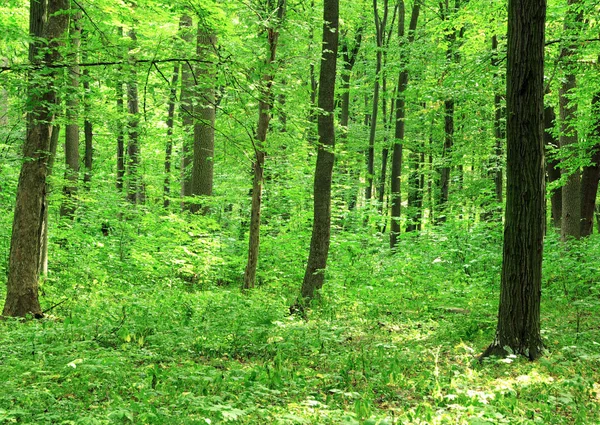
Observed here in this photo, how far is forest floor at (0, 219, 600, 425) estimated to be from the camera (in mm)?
4426

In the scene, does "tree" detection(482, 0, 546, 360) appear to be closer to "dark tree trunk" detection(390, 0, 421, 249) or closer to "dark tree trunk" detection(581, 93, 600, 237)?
"dark tree trunk" detection(581, 93, 600, 237)

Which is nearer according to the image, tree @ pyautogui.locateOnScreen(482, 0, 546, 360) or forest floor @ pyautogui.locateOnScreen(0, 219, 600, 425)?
forest floor @ pyautogui.locateOnScreen(0, 219, 600, 425)

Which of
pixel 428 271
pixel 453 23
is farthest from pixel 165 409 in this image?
pixel 453 23

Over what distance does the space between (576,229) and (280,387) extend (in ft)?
37.9

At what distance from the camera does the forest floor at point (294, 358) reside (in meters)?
4.43

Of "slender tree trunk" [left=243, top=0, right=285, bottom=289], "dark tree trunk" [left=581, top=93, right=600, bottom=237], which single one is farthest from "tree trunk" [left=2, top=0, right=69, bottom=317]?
"dark tree trunk" [left=581, top=93, right=600, bottom=237]

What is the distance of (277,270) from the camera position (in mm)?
13305

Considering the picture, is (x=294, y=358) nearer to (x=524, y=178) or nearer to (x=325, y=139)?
(x=524, y=178)

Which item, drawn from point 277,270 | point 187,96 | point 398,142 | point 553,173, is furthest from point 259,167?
point 553,173

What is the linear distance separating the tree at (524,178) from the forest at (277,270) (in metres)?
0.02

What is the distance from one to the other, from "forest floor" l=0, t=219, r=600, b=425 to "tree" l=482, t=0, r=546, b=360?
1.73 ft

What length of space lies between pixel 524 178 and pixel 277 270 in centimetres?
815

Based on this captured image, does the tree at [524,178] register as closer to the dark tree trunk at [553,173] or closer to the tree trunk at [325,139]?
the tree trunk at [325,139]

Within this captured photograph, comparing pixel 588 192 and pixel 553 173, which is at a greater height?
pixel 553 173
